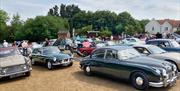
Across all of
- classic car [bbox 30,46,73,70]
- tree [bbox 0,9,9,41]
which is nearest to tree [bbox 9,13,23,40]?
tree [bbox 0,9,9,41]

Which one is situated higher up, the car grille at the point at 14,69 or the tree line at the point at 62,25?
the tree line at the point at 62,25

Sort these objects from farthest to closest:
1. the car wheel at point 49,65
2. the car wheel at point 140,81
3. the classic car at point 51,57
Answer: the car wheel at point 49,65 < the classic car at point 51,57 < the car wheel at point 140,81

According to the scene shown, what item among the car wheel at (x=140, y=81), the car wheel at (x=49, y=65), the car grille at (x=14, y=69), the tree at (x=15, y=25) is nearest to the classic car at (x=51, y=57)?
the car wheel at (x=49, y=65)

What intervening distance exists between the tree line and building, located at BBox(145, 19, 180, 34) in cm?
378

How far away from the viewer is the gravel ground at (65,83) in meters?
9.09

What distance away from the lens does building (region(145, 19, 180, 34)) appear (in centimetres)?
7269

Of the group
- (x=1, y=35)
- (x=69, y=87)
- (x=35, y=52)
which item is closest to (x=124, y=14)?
(x=1, y=35)

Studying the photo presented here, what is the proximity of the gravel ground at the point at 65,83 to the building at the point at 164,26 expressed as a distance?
212ft

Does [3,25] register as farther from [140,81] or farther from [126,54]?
[140,81]

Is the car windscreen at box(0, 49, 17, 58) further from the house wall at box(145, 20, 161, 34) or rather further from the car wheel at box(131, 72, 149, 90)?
the house wall at box(145, 20, 161, 34)

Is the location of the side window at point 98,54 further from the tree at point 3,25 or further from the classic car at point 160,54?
the tree at point 3,25

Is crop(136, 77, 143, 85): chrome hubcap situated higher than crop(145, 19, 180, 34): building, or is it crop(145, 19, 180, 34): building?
crop(145, 19, 180, 34): building

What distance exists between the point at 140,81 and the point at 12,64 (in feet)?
19.5

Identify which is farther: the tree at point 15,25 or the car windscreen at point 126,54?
the tree at point 15,25
